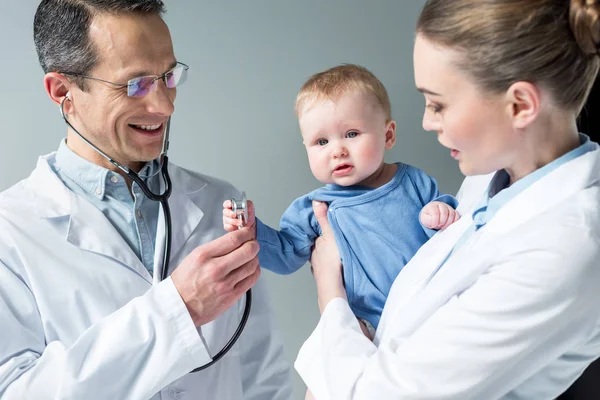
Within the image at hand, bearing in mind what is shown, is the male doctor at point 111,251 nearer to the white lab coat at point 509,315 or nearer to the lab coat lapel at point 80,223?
the lab coat lapel at point 80,223

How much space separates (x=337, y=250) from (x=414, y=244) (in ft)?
0.55

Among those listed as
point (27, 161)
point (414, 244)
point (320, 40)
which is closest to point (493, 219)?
point (414, 244)

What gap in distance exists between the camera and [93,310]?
1.46 m

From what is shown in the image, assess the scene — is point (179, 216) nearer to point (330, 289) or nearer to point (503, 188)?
point (330, 289)

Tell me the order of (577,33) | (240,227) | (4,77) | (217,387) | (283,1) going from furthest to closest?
(283,1) → (4,77) → (217,387) → (240,227) → (577,33)

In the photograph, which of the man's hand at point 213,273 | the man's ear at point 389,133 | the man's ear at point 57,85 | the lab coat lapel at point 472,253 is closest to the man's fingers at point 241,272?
the man's hand at point 213,273

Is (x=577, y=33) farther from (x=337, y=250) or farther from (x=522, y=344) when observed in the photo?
(x=337, y=250)

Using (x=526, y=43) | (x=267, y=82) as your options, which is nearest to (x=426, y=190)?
(x=526, y=43)

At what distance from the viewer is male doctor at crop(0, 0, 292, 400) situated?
1344 mm

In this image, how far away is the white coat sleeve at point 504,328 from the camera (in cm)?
96

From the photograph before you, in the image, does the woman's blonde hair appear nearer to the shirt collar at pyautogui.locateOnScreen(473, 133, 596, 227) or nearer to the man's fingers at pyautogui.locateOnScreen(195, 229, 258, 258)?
the shirt collar at pyautogui.locateOnScreen(473, 133, 596, 227)

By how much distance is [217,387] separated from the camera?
1.60 metres

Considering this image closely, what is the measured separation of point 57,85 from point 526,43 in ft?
3.48

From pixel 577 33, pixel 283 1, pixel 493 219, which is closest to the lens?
pixel 577 33
